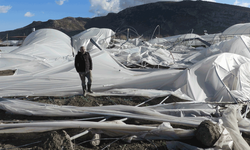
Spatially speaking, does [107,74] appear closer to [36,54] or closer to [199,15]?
[36,54]

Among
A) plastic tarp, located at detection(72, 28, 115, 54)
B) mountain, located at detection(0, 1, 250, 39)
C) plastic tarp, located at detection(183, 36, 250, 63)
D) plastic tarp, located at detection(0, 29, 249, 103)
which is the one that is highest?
mountain, located at detection(0, 1, 250, 39)

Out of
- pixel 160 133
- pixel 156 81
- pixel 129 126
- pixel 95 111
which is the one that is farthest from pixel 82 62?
pixel 160 133

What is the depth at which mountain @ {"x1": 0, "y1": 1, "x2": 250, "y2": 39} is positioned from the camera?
3002 inches

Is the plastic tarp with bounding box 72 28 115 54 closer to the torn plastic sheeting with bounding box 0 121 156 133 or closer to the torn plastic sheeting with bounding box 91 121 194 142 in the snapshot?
the torn plastic sheeting with bounding box 0 121 156 133

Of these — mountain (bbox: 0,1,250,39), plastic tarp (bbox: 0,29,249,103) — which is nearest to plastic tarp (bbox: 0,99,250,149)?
plastic tarp (bbox: 0,29,249,103)

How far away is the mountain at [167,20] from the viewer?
3002 inches

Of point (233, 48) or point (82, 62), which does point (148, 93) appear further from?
point (233, 48)

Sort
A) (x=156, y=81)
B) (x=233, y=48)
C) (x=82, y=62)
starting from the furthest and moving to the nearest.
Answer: (x=233, y=48) → (x=156, y=81) → (x=82, y=62)

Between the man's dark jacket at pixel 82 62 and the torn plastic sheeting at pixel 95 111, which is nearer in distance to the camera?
the torn plastic sheeting at pixel 95 111

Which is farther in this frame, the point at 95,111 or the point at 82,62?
the point at 82,62

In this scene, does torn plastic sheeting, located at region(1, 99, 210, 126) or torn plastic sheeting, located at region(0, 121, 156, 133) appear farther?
torn plastic sheeting, located at region(1, 99, 210, 126)

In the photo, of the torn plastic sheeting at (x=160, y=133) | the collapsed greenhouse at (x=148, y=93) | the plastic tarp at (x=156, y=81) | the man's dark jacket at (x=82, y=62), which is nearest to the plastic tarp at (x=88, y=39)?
the collapsed greenhouse at (x=148, y=93)

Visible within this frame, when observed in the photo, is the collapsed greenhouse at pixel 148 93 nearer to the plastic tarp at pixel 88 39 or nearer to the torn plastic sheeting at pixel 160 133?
the torn plastic sheeting at pixel 160 133

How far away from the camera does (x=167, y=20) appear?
8506 cm
